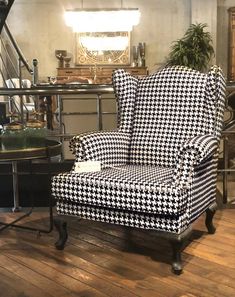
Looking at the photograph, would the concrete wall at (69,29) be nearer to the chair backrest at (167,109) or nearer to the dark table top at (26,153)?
the chair backrest at (167,109)

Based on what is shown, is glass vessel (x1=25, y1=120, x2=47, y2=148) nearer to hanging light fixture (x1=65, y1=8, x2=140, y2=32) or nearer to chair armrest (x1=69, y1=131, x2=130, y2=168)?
chair armrest (x1=69, y1=131, x2=130, y2=168)

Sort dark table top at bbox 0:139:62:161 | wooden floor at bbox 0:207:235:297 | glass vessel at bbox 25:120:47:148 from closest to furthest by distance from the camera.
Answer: wooden floor at bbox 0:207:235:297 → dark table top at bbox 0:139:62:161 → glass vessel at bbox 25:120:47:148

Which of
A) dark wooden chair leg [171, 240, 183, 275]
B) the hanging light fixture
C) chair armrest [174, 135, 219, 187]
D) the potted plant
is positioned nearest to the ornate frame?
the potted plant

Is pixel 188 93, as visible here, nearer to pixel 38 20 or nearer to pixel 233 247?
pixel 233 247

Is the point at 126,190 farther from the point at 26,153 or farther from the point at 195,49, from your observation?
the point at 195,49

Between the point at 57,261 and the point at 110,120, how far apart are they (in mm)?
2478

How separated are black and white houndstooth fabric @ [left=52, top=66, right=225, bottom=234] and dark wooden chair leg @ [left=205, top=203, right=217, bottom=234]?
0.17 ft

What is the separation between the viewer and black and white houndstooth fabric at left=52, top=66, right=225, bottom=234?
6.42 feet

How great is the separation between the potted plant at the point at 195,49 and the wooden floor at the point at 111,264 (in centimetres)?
586

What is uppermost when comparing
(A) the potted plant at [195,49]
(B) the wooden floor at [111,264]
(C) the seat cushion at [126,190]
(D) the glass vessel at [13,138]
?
(A) the potted plant at [195,49]

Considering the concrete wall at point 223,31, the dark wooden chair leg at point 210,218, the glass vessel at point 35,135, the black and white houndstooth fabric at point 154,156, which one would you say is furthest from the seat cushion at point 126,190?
the concrete wall at point 223,31

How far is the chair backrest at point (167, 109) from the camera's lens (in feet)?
7.88

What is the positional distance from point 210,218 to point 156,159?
46 centimetres

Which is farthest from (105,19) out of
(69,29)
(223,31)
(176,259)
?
(176,259)
